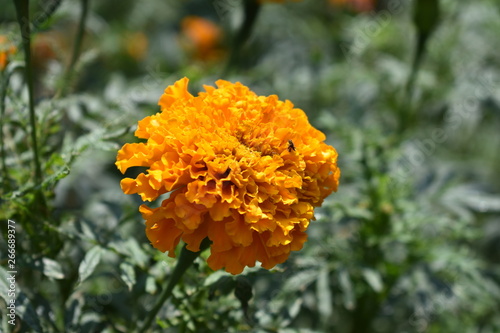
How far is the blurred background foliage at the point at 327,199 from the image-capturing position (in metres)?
1.21

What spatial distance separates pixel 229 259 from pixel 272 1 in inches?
45.8

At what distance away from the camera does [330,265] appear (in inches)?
59.2

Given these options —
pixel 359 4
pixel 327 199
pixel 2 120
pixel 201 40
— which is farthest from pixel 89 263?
pixel 201 40

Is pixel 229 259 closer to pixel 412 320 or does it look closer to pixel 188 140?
pixel 188 140

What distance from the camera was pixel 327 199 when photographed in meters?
1.56

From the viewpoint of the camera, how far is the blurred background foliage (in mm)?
1211

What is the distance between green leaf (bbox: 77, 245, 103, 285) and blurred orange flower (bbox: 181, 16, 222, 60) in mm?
2366

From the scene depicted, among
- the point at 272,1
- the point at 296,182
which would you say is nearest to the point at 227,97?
the point at 296,182

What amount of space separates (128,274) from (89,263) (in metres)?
0.08

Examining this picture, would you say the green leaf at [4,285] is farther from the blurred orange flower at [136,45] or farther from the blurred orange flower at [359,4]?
the blurred orange flower at [136,45]

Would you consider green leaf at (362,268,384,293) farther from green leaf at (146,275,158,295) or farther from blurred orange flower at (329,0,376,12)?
blurred orange flower at (329,0,376,12)

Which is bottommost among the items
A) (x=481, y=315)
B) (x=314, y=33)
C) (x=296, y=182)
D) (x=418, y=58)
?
(x=481, y=315)

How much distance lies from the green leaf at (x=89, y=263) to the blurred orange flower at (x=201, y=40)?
93.2 inches

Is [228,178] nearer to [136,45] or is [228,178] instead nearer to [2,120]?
[2,120]
